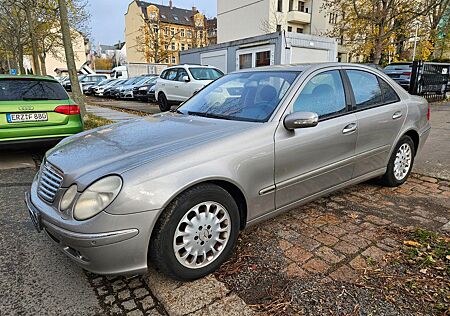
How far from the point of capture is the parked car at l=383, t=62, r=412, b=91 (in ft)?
46.1

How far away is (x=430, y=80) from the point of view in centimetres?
1362

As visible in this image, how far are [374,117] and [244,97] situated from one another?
1.47 metres

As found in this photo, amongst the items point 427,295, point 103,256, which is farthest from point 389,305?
point 103,256

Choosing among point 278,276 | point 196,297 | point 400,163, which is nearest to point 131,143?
point 196,297

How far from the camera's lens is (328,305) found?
207 centimetres

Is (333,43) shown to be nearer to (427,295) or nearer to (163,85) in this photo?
(163,85)

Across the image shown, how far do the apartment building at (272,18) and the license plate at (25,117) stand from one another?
3334cm

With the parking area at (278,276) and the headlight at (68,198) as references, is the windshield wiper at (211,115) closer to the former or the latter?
the parking area at (278,276)

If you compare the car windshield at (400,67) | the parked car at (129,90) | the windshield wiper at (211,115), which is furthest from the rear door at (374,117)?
the parked car at (129,90)

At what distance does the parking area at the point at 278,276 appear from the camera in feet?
6.84

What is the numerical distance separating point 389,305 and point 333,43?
19317 mm

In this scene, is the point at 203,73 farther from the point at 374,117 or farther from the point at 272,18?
the point at 272,18

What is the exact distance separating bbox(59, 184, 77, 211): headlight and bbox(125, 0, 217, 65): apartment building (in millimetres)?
43634

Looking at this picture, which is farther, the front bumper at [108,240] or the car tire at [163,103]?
the car tire at [163,103]
